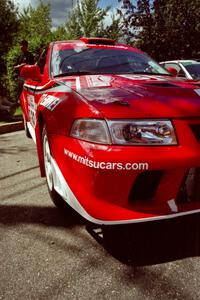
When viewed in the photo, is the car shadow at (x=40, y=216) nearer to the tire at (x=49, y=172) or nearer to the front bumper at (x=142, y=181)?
the tire at (x=49, y=172)

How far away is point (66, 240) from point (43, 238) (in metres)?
0.17

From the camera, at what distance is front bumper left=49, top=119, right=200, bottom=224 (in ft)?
6.92

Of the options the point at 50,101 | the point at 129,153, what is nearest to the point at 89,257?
the point at 129,153

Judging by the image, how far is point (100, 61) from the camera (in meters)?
3.76

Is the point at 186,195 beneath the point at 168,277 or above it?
above

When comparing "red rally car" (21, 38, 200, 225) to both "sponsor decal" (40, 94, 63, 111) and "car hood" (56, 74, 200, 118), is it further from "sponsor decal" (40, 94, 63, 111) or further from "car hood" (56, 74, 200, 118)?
"sponsor decal" (40, 94, 63, 111)

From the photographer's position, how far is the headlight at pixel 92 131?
86.6 inches

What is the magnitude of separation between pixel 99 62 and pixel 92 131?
167cm

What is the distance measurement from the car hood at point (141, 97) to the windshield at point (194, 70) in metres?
6.36

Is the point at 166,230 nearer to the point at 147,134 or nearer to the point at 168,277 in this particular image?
the point at 168,277

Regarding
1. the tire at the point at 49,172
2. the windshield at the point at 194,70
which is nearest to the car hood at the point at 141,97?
the tire at the point at 49,172

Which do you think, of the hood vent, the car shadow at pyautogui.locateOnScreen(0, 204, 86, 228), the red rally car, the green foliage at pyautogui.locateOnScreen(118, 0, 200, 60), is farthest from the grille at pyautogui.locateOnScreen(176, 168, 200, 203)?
the green foliage at pyautogui.locateOnScreen(118, 0, 200, 60)

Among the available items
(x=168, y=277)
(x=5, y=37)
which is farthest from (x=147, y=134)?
(x=5, y=37)

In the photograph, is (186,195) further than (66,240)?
No
